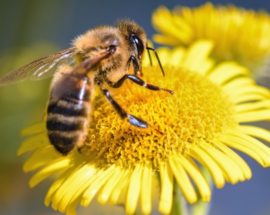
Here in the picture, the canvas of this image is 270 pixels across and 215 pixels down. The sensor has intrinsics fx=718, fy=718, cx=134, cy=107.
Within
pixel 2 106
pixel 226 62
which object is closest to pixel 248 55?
pixel 226 62

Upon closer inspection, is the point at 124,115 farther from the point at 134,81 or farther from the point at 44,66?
the point at 44,66

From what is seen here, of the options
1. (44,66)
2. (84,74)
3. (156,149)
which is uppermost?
(44,66)

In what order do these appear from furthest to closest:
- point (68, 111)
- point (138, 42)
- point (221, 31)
→ 1. point (221, 31)
2. point (138, 42)
3. point (68, 111)

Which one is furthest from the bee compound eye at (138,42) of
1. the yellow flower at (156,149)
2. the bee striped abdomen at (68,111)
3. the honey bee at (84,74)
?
the bee striped abdomen at (68,111)

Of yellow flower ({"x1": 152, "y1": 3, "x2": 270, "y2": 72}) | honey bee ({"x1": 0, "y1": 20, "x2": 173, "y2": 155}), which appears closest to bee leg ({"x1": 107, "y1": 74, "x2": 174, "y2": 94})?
honey bee ({"x1": 0, "y1": 20, "x2": 173, "y2": 155})

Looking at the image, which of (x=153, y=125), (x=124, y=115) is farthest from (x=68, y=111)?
(x=153, y=125)

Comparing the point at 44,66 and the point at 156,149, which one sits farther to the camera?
the point at 44,66

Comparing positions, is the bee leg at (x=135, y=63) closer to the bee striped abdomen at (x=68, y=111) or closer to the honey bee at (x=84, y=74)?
the honey bee at (x=84, y=74)

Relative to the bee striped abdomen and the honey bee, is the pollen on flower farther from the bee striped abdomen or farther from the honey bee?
the bee striped abdomen
